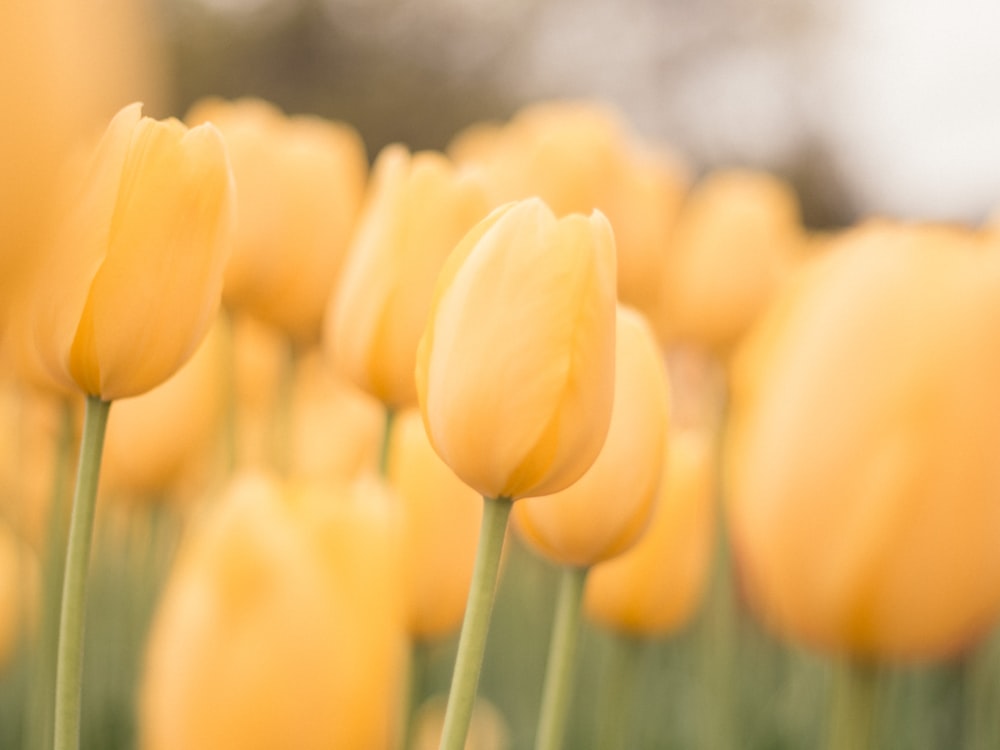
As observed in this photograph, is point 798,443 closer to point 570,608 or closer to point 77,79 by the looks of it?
point 570,608

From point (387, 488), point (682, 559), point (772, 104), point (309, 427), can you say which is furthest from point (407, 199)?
point (772, 104)

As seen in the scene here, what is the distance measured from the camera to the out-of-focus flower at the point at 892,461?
0.44m

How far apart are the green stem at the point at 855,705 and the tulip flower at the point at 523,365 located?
8.3 inches

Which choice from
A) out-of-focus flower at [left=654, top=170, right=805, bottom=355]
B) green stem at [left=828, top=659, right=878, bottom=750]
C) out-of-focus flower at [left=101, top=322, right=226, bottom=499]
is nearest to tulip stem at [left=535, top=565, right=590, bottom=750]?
green stem at [left=828, top=659, right=878, bottom=750]

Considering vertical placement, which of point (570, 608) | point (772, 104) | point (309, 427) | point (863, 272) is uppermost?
point (772, 104)

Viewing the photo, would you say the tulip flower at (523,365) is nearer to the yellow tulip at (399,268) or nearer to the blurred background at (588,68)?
the yellow tulip at (399,268)

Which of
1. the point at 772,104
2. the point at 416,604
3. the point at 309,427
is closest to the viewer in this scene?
the point at 416,604

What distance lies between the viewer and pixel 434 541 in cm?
57

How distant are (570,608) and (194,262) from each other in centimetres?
17

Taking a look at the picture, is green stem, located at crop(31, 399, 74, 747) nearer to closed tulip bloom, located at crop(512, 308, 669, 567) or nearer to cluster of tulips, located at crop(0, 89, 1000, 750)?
cluster of tulips, located at crop(0, 89, 1000, 750)

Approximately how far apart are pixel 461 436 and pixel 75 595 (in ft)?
0.36

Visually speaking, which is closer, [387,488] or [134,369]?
[134,369]

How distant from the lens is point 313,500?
50 cm

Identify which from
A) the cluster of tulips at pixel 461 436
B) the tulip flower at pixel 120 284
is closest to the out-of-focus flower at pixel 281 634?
the cluster of tulips at pixel 461 436
